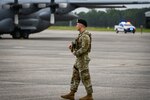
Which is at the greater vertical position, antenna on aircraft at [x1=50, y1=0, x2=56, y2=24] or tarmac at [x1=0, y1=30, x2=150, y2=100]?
tarmac at [x1=0, y1=30, x2=150, y2=100]

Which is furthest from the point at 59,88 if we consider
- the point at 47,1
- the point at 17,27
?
the point at 47,1

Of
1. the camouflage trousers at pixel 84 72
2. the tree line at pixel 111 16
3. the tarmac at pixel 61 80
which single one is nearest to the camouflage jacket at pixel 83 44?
the camouflage trousers at pixel 84 72

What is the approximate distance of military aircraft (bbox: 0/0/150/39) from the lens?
47344mm

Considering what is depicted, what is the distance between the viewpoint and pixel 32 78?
16.2 m

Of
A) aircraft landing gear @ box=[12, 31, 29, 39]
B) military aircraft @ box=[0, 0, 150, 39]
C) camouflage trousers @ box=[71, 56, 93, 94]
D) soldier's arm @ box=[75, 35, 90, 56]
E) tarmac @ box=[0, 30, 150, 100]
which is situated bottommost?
aircraft landing gear @ box=[12, 31, 29, 39]

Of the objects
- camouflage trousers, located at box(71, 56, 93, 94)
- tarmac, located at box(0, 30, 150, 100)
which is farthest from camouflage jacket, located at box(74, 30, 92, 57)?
tarmac, located at box(0, 30, 150, 100)

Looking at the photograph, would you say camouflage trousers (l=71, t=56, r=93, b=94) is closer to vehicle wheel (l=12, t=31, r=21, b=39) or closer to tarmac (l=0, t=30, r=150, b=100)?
tarmac (l=0, t=30, r=150, b=100)

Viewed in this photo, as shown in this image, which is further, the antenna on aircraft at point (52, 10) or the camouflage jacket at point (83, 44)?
the antenna on aircraft at point (52, 10)

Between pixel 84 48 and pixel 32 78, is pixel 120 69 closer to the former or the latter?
pixel 32 78

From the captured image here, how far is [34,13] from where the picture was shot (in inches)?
1923

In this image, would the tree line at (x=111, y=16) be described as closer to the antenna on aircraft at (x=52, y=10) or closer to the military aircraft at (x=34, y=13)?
the military aircraft at (x=34, y=13)

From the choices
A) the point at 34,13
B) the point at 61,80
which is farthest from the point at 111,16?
the point at 61,80

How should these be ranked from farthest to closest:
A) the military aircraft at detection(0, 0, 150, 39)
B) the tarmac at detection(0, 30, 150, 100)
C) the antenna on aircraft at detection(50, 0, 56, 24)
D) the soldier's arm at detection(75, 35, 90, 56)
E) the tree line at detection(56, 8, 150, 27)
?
1. the tree line at detection(56, 8, 150, 27)
2. the antenna on aircraft at detection(50, 0, 56, 24)
3. the military aircraft at detection(0, 0, 150, 39)
4. the tarmac at detection(0, 30, 150, 100)
5. the soldier's arm at detection(75, 35, 90, 56)

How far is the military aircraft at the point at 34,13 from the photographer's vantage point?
47.3 metres
